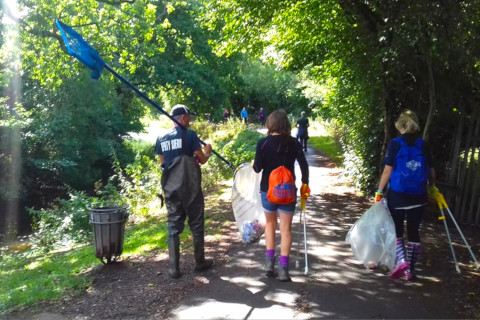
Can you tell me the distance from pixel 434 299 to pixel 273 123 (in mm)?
2555

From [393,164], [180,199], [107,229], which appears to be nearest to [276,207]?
[180,199]

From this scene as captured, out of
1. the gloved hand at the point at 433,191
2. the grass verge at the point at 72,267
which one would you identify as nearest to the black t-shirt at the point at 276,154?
the gloved hand at the point at 433,191

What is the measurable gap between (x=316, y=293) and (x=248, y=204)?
1.64m

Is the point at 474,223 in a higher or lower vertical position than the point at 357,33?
lower

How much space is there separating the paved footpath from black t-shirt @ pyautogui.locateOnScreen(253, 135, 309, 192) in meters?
1.16

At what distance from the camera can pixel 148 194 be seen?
13102 millimetres

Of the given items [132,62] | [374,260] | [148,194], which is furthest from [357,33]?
[132,62]

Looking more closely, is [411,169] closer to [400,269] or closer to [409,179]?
[409,179]

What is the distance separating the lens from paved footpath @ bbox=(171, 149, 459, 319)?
435cm

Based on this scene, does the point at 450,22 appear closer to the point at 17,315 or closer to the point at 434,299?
the point at 434,299

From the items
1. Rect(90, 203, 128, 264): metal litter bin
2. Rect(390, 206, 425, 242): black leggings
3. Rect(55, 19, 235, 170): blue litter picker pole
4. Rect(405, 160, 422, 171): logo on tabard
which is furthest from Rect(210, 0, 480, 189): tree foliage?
Rect(90, 203, 128, 264): metal litter bin

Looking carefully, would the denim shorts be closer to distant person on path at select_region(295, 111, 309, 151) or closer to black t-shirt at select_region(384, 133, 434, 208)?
black t-shirt at select_region(384, 133, 434, 208)

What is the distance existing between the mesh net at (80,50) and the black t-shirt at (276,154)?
2299 millimetres

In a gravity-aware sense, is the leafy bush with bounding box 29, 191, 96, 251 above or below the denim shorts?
below
